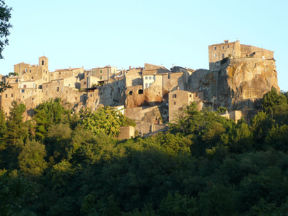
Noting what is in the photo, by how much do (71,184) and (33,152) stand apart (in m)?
8.13

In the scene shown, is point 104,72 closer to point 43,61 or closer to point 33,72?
point 33,72

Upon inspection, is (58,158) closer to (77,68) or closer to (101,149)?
(101,149)

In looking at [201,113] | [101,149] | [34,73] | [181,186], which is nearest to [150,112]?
[201,113]

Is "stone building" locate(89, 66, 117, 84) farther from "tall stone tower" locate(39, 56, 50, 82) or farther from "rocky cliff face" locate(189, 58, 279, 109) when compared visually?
"rocky cliff face" locate(189, 58, 279, 109)

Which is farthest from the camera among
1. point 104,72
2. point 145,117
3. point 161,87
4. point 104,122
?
point 104,72

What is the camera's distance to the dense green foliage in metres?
34.1

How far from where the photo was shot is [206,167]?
41656 millimetres

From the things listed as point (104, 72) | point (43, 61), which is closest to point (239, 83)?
point (104, 72)

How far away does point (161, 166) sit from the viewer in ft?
142

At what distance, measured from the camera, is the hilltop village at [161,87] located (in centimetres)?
5672

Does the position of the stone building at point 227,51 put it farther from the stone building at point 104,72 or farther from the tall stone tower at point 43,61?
the tall stone tower at point 43,61

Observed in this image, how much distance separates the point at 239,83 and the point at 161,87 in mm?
11665

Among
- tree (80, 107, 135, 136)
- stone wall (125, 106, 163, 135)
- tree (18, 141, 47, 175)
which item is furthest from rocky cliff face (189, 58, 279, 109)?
tree (18, 141, 47, 175)

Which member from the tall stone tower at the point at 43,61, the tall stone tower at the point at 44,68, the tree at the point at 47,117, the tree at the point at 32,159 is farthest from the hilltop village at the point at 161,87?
the tree at the point at 32,159
